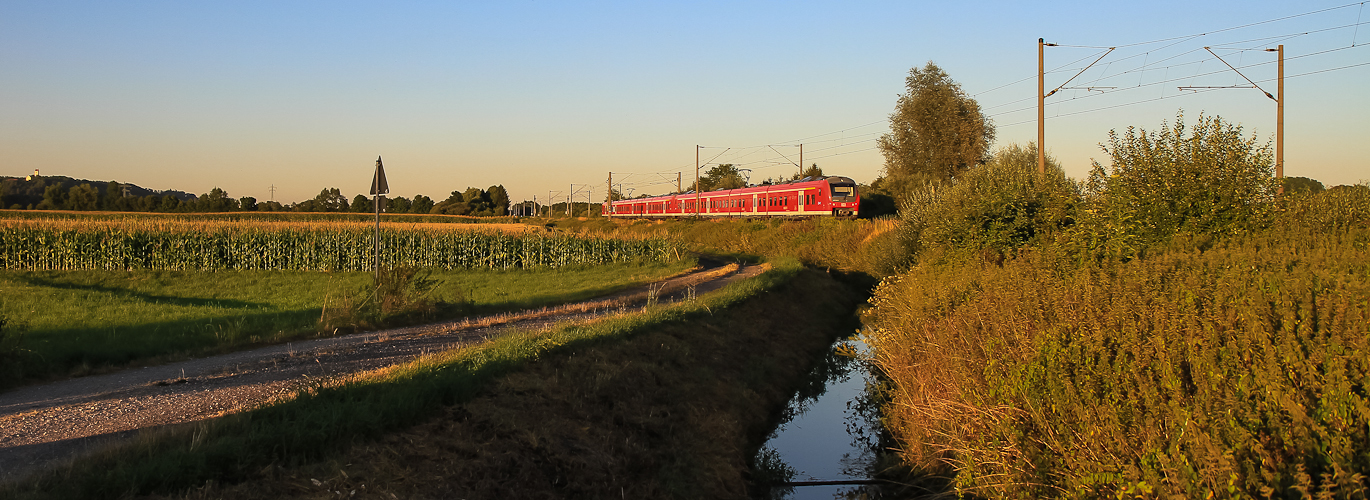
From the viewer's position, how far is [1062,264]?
10.3 meters

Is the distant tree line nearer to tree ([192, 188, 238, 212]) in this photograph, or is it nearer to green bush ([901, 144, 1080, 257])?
tree ([192, 188, 238, 212])

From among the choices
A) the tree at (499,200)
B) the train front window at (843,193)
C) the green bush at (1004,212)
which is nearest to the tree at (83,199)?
the tree at (499,200)

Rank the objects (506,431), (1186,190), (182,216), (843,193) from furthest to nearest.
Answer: (182,216) < (843,193) < (1186,190) < (506,431)

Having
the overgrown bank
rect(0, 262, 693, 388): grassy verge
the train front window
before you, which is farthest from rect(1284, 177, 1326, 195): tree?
the train front window

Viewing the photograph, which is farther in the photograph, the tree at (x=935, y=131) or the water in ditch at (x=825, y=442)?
the tree at (x=935, y=131)

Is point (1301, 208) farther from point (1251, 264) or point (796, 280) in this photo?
point (796, 280)

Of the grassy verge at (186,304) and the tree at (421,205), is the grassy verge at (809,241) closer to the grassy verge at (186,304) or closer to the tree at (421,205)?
the grassy verge at (186,304)

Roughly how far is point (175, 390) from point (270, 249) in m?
18.3

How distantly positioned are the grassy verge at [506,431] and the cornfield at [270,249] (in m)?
11.8

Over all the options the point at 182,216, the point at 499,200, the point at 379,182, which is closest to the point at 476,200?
the point at 499,200

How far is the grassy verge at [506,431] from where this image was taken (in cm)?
539

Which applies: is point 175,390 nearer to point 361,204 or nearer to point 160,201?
point 160,201

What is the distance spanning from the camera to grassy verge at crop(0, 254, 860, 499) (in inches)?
212

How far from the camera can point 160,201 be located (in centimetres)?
7394
